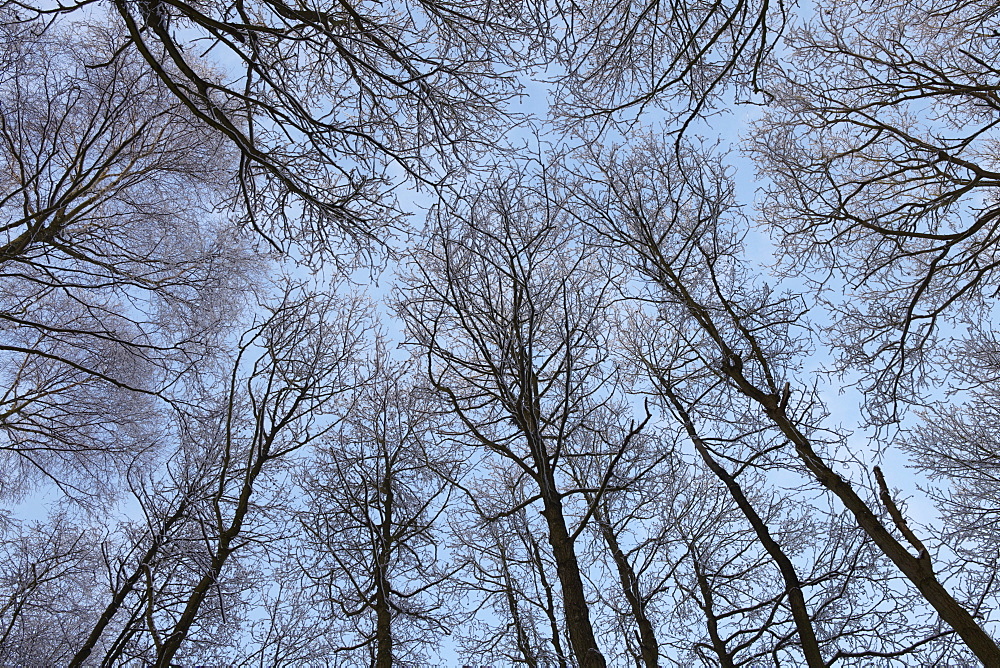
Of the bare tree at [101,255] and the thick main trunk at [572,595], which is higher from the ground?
the bare tree at [101,255]

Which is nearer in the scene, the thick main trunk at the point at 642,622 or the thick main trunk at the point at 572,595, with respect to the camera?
the thick main trunk at the point at 572,595

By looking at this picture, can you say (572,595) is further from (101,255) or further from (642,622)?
(101,255)

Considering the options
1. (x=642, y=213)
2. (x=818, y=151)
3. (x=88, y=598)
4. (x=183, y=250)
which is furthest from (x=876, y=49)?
(x=88, y=598)

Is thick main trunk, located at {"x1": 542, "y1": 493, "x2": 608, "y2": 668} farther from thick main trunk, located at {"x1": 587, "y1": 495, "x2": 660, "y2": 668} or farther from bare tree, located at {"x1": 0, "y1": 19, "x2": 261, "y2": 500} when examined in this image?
bare tree, located at {"x1": 0, "y1": 19, "x2": 261, "y2": 500}

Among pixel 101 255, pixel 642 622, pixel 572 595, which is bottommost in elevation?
pixel 572 595

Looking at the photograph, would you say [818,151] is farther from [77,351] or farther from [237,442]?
[77,351]

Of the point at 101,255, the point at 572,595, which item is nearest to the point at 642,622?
the point at 572,595

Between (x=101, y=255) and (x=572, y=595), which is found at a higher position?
(x=101, y=255)

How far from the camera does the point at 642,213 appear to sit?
719 cm

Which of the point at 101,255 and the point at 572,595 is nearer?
the point at 572,595

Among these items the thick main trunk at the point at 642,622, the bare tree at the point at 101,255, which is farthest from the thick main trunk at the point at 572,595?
the bare tree at the point at 101,255

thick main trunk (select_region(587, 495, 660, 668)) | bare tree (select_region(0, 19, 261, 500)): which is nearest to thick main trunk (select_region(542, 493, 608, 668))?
thick main trunk (select_region(587, 495, 660, 668))

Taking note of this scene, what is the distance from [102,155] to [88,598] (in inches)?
231

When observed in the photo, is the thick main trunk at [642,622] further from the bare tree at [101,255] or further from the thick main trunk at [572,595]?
the bare tree at [101,255]
